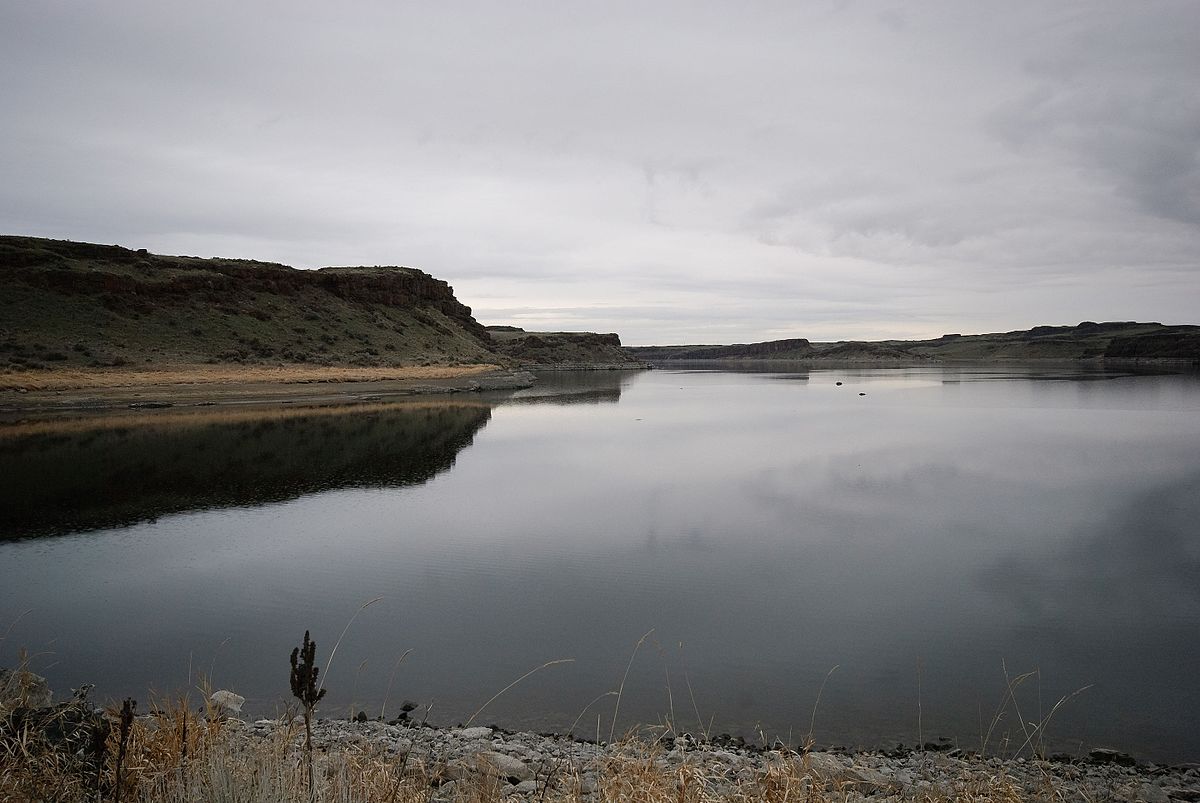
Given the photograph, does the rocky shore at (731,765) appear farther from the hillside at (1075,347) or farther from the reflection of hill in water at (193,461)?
the hillside at (1075,347)

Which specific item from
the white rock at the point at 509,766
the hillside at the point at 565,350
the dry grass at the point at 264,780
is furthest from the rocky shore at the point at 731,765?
the hillside at the point at 565,350

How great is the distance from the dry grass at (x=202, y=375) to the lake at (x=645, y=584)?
596 inches

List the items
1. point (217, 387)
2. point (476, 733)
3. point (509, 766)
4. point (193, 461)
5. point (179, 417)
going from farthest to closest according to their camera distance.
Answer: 1. point (217, 387)
2. point (179, 417)
3. point (193, 461)
4. point (476, 733)
5. point (509, 766)

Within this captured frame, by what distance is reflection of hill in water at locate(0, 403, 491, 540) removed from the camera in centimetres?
1478

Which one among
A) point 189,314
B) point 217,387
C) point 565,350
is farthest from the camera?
point 565,350

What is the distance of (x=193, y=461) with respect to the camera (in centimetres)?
1992

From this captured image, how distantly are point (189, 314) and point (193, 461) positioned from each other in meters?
41.3

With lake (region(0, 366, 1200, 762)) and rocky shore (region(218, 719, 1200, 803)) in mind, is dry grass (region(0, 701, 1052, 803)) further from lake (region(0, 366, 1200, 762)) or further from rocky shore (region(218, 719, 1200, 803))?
lake (region(0, 366, 1200, 762))

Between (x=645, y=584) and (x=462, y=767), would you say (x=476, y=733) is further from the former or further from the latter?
(x=645, y=584)

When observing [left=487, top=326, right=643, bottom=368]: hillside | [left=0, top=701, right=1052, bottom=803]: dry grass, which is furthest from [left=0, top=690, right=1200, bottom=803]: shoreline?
[left=487, top=326, right=643, bottom=368]: hillside

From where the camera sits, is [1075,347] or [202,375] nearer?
[202,375]

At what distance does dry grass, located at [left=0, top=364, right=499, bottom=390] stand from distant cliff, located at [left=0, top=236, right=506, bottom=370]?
5.61 feet

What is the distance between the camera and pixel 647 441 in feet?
86.4

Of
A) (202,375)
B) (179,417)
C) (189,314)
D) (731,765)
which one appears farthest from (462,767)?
(189,314)
